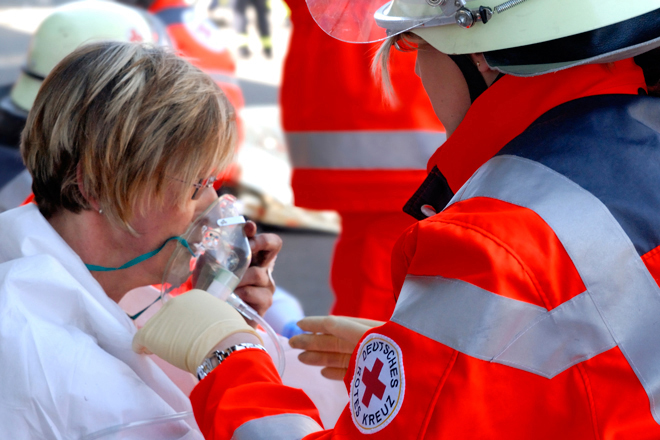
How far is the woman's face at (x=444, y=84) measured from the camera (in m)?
1.21

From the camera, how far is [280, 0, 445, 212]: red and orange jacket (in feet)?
7.09

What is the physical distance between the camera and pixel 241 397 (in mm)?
1192

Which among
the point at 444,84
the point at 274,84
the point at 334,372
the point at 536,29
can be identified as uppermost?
the point at 536,29

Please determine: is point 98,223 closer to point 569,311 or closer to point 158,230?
point 158,230

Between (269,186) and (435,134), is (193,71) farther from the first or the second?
(269,186)

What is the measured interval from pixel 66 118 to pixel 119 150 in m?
0.13

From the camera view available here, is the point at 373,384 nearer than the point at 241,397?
Yes

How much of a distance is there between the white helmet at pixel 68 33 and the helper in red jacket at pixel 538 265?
1.98 meters

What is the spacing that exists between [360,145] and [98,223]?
84cm

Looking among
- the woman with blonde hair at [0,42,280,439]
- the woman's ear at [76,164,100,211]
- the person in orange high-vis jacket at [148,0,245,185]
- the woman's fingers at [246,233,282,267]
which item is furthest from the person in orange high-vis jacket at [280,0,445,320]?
the person in orange high-vis jacket at [148,0,245,185]

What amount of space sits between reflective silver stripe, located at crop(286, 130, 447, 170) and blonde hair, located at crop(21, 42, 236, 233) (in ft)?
1.95

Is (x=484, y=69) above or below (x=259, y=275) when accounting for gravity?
above

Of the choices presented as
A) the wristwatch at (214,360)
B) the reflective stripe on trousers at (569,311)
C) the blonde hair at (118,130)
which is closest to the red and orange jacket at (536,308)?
the reflective stripe on trousers at (569,311)

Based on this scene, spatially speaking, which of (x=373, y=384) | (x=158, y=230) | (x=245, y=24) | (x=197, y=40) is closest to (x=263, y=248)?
(x=158, y=230)
